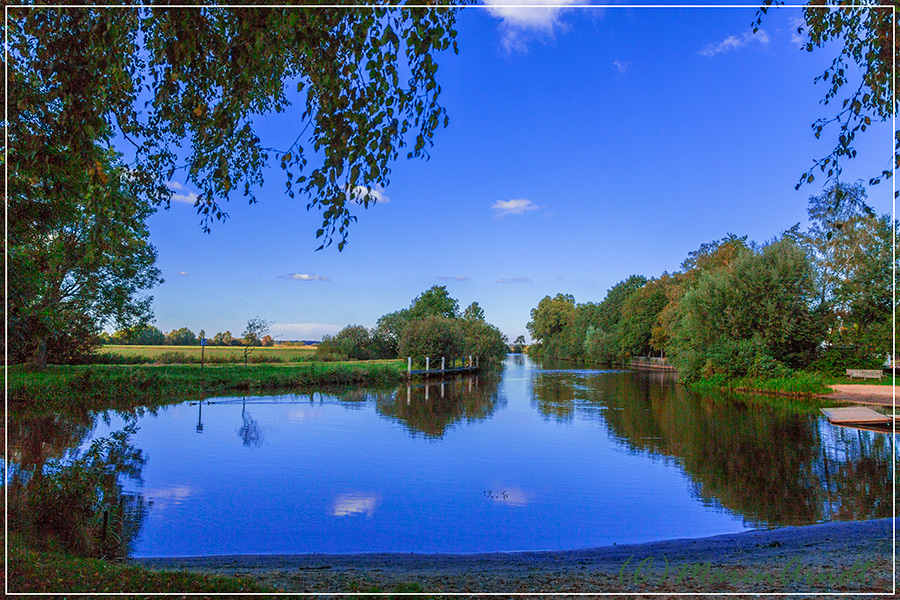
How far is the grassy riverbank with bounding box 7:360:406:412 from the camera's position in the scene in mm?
16578

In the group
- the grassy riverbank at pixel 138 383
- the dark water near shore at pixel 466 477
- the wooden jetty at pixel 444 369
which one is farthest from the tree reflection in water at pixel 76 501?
the wooden jetty at pixel 444 369

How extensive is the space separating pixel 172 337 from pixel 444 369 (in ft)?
64.4

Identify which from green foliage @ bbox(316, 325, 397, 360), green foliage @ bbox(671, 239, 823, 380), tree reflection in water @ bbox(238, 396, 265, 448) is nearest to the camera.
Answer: tree reflection in water @ bbox(238, 396, 265, 448)

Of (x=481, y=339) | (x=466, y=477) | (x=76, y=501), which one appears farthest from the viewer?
(x=481, y=339)

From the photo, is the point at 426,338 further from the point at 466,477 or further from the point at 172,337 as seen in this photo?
the point at 466,477

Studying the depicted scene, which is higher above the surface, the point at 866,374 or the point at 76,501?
the point at 76,501

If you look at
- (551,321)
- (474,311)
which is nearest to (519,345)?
(551,321)

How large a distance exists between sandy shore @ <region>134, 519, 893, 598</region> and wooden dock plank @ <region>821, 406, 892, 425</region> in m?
11.1

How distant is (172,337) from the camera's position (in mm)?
37594

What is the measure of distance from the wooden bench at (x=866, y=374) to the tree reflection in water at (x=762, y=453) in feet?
30.5

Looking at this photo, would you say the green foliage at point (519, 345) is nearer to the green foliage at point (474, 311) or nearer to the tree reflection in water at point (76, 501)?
the green foliage at point (474, 311)

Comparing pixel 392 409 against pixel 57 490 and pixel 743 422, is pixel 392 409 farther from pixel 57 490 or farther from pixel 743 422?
pixel 57 490

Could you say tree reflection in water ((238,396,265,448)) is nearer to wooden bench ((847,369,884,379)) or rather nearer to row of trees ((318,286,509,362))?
row of trees ((318,286,509,362))

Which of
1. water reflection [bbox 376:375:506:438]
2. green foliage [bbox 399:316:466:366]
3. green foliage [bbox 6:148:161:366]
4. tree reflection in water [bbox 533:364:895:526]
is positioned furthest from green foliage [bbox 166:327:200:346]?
tree reflection in water [bbox 533:364:895:526]
